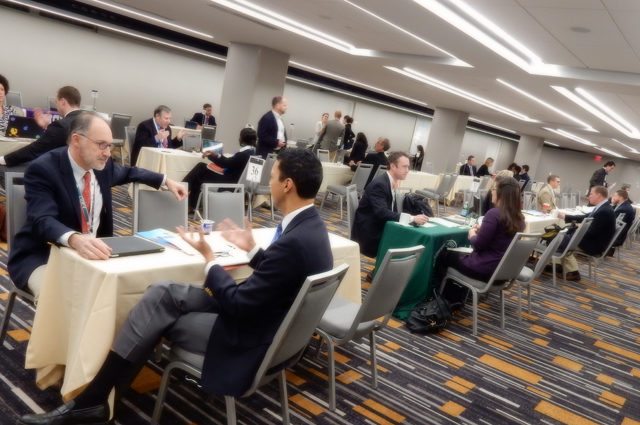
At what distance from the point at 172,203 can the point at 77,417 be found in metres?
1.44

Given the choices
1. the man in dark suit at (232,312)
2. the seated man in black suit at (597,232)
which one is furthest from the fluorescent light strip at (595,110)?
the man in dark suit at (232,312)

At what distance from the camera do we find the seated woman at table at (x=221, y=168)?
5.79 meters

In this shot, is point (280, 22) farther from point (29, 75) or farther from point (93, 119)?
point (29, 75)

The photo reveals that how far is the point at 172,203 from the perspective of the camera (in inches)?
123

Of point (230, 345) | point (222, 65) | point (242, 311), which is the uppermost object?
point (222, 65)

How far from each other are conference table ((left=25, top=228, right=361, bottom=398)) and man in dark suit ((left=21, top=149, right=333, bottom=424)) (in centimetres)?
7

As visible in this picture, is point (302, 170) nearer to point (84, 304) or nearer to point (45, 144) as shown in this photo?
point (84, 304)

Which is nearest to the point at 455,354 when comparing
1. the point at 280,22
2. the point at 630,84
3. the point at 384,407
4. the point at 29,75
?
the point at 384,407

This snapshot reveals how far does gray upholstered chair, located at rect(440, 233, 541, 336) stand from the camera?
3.84 m

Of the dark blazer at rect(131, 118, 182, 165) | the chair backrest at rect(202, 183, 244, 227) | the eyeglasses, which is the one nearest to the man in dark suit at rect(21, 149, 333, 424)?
the eyeglasses

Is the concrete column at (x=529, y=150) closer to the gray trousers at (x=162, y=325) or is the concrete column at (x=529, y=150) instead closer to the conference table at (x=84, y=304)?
the conference table at (x=84, y=304)

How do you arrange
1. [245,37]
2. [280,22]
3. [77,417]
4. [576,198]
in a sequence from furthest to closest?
[576,198] → [245,37] → [280,22] → [77,417]

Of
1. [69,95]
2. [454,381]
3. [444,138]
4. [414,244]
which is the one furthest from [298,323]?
[444,138]

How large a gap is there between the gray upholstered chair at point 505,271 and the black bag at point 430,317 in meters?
0.17
